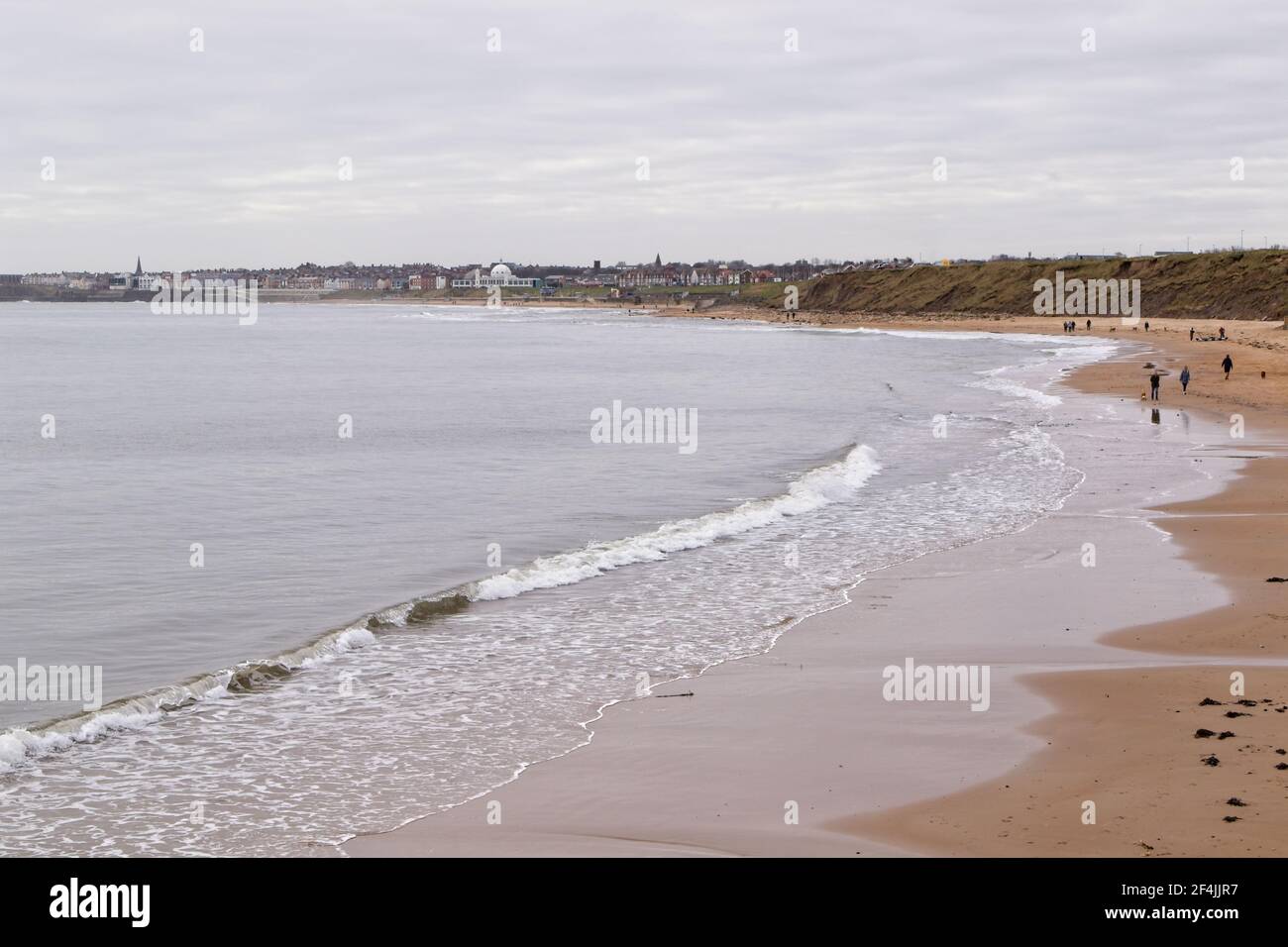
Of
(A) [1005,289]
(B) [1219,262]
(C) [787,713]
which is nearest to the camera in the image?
(C) [787,713]

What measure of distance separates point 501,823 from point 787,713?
370 cm

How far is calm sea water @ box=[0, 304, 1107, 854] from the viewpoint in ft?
35.6

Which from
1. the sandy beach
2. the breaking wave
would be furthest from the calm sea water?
the sandy beach

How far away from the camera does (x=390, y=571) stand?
19.4 m

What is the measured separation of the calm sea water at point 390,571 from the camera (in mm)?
10852

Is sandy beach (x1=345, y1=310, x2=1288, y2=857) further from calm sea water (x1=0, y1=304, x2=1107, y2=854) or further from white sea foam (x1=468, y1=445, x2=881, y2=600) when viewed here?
white sea foam (x1=468, y1=445, x2=881, y2=600)

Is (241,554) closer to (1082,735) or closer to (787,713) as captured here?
(787,713)

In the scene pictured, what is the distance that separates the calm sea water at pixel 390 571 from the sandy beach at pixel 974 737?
0.83 metres

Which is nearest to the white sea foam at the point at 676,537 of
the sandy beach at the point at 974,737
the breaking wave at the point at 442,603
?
the breaking wave at the point at 442,603

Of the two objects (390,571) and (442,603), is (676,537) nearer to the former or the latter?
(390,571)

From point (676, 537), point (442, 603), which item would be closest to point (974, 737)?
point (442, 603)

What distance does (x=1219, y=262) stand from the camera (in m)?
132

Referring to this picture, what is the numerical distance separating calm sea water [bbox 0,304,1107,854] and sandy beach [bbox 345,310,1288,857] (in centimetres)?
83

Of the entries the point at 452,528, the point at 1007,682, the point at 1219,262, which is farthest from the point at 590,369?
the point at 1219,262
